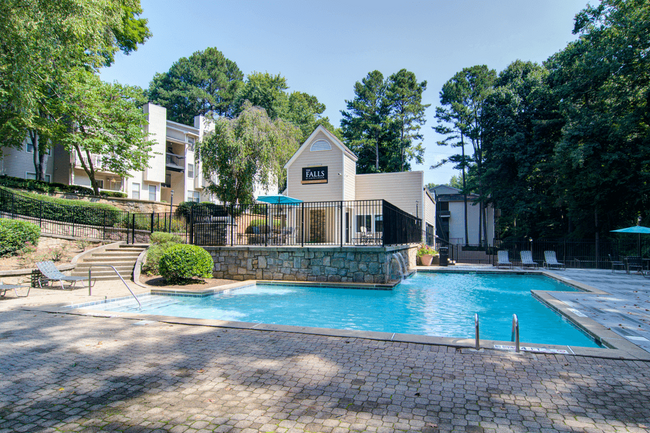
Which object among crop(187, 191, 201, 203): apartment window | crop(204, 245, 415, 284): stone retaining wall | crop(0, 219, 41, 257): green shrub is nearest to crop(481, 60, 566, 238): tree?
crop(204, 245, 415, 284): stone retaining wall

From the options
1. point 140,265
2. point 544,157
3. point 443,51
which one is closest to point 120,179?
point 140,265

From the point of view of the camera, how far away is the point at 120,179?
2731cm

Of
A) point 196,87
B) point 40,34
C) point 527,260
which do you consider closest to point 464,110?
point 527,260

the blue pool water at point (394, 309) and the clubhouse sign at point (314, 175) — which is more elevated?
the clubhouse sign at point (314, 175)

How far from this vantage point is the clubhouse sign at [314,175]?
Result: 2044 centimetres

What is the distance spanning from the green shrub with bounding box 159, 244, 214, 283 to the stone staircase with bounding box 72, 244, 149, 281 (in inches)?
89.6

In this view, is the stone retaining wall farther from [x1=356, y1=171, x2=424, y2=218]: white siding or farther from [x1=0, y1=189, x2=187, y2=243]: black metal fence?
[x1=356, y1=171, x2=424, y2=218]: white siding

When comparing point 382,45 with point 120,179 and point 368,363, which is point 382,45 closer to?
point 368,363

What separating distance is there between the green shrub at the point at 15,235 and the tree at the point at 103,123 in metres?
9.82

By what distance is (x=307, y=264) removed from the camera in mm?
12617

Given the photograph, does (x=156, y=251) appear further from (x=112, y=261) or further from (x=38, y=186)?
(x=38, y=186)

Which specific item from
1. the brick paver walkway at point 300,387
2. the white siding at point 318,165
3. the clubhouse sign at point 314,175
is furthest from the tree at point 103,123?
the brick paver walkway at point 300,387

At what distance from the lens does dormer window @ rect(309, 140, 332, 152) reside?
20.5 m

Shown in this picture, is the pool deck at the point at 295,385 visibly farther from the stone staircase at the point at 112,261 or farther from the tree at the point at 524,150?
the tree at the point at 524,150
